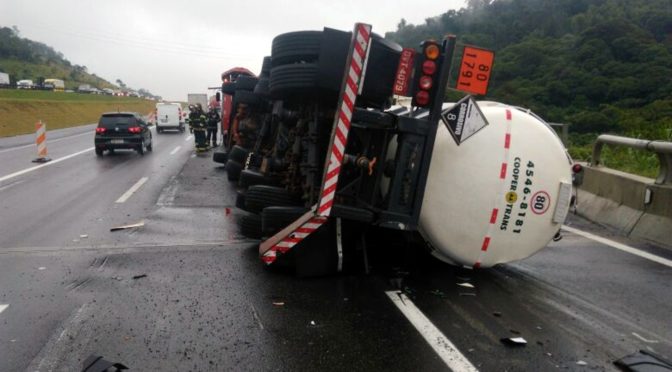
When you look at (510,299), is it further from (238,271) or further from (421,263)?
(238,271)

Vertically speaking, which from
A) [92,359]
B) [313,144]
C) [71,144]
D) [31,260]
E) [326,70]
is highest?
[326,70]

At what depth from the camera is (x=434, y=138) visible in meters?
4.54

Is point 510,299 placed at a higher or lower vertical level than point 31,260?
higher

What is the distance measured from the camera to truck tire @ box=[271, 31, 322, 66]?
4.95 meters

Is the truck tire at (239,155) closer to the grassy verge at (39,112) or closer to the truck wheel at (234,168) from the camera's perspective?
the truck wheel at (234,168)

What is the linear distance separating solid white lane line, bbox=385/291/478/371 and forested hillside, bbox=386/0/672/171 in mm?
19853

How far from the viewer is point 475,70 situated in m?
4.27

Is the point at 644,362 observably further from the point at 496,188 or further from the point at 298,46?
the point at 298,46

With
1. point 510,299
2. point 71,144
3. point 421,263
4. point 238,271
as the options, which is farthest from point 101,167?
point 510,299

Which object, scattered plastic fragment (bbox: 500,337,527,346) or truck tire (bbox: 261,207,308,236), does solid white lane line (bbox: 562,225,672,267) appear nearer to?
scattered plastic fragment (bbox: 500,337,527,346)

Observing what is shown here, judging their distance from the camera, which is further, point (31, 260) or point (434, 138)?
point (31, 260)

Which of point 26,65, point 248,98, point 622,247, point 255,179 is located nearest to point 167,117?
point 248,98

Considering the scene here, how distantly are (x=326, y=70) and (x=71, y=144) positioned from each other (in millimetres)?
20340

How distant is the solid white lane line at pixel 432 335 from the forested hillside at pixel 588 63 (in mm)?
19853
